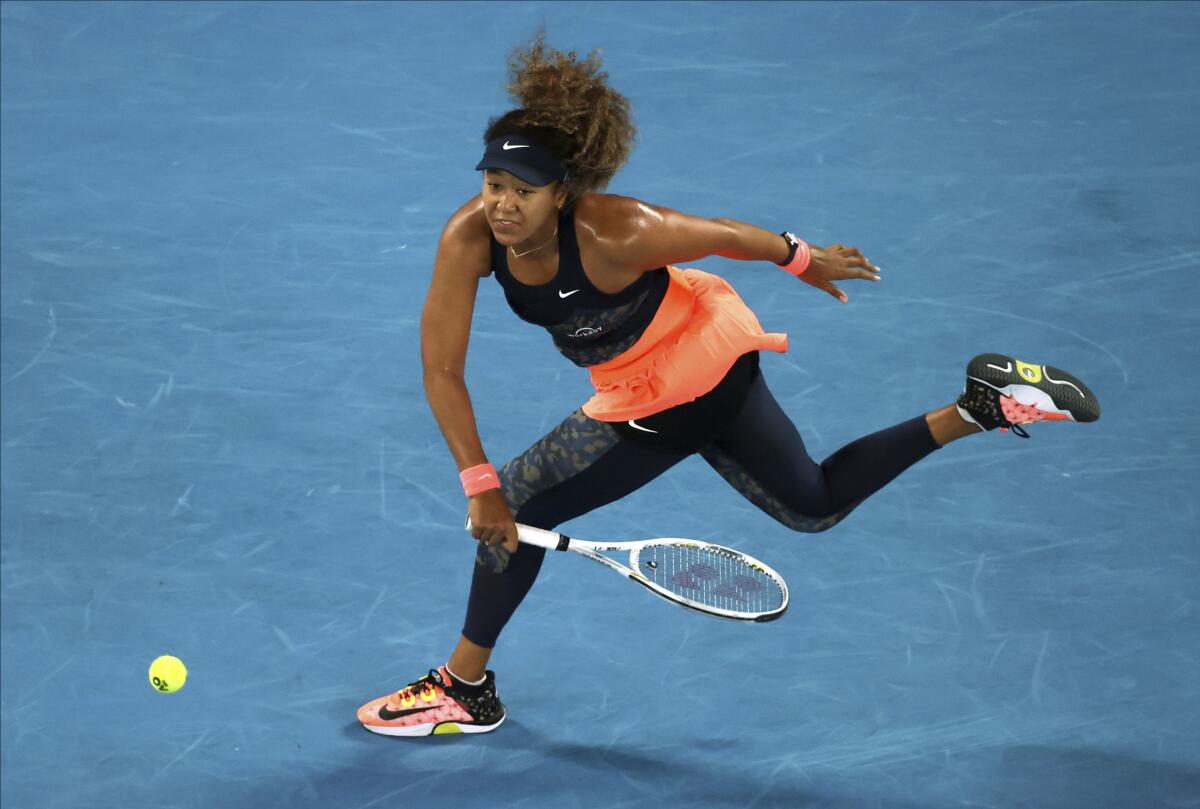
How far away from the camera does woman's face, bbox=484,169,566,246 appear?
12.0ft

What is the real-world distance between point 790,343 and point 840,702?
1.87m

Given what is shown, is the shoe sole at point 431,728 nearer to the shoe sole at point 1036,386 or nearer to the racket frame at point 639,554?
the racket frame at point 639,554

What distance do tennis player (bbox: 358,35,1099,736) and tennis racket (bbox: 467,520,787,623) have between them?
6.6 inches

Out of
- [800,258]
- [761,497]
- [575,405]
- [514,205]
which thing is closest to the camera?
[514,205]

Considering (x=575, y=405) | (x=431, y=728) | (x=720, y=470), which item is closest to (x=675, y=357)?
(x=720, y=470)

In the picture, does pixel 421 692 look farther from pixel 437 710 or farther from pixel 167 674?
pixel 167 674

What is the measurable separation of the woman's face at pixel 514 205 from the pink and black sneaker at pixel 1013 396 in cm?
123

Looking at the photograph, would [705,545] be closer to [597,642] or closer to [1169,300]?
[597,642]

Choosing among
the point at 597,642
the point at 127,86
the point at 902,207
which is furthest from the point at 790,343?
the point at 127,86

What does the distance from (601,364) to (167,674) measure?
151 cm

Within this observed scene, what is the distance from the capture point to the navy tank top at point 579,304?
3799 millimetres

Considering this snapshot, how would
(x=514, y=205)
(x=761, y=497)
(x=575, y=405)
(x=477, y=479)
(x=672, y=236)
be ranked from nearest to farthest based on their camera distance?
(x=514, y=205) < (x=672, y=236) < (x=477, y=479) < (x=761, y=497) < (x=575, y=405)

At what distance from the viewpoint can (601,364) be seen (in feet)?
13.3

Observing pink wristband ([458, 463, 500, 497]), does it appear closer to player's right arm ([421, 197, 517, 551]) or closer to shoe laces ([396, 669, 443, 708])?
player's right arm ([421, 197, 517, 551])
